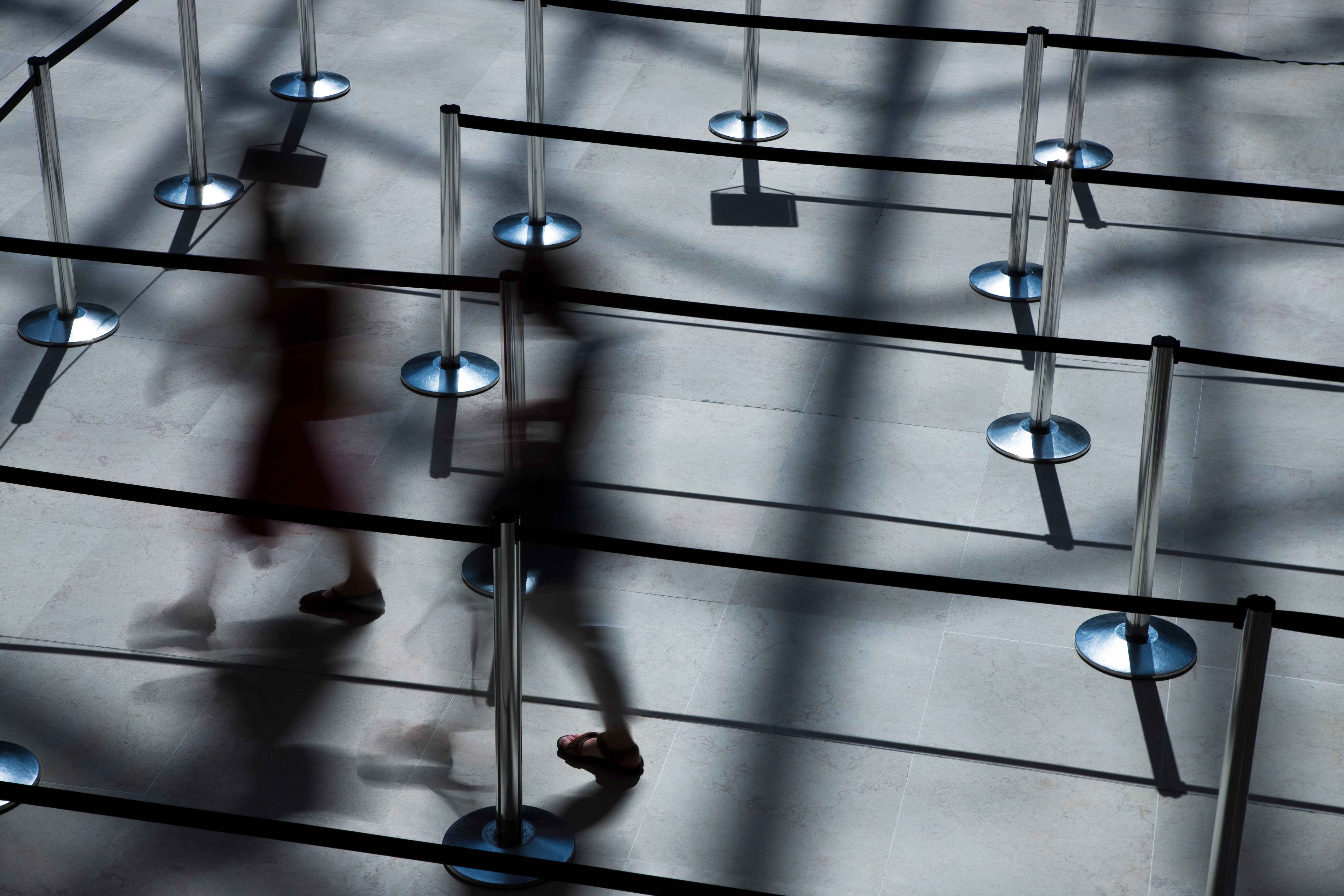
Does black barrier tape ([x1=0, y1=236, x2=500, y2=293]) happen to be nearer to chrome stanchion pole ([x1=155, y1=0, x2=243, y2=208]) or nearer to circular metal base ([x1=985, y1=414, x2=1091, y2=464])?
circular metal base ([x1=985, y1=414, x2=1091, y2=464])

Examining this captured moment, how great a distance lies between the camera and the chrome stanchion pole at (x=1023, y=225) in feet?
25.2

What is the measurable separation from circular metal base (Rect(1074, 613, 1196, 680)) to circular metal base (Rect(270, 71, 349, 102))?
5.89 m

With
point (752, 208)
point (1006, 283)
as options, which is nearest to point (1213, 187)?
point (1006, 283)

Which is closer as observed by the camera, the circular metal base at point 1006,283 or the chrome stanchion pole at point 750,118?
the circular metal base at point 1006,283

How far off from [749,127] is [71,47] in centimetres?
360

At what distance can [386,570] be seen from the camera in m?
5.91

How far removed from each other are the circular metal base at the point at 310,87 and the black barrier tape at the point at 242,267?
4231 mm

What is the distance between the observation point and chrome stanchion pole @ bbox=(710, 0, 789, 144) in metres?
9.26

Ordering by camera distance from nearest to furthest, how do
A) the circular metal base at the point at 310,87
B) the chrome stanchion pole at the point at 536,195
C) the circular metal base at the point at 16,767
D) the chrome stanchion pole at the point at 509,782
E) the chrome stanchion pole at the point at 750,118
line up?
the chrome stanchion pole at the point at 509,782, the circular metal base at the point at 16,767, the chrome stanchion pole at the point at 536,195, the chrome stanchion pole at the point at 750,118, the circular metal base at the point at 310,87

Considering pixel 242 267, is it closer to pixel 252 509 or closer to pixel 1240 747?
pixel 252 509

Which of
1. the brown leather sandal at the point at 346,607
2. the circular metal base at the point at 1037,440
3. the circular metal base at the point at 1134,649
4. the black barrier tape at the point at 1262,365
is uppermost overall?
the circular metal base at the point at 1037,440

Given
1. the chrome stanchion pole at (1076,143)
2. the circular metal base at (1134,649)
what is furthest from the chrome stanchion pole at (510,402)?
the chrome stanchion pole at (1076,143)

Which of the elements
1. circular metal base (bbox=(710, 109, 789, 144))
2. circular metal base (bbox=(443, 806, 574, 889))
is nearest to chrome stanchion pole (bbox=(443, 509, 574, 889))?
circular metal base (bbox=(443, 806, 574, 889))

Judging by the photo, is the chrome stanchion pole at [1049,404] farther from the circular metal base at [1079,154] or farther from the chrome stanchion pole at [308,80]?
the chrome stanchion pole at [308,80]
